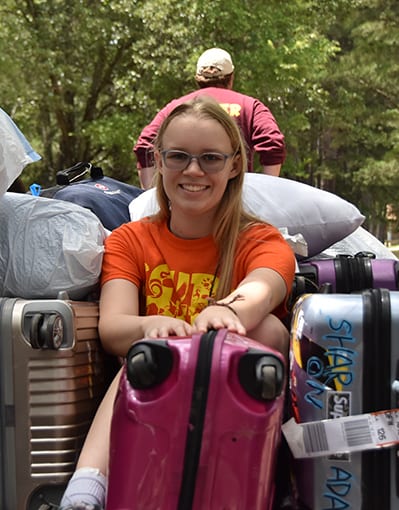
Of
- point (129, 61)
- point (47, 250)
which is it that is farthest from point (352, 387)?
point (129, 61)

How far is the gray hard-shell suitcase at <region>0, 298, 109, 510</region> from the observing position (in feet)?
6.49

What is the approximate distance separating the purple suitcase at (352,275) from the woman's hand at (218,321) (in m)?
0.81

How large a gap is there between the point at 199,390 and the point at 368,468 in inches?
19.3

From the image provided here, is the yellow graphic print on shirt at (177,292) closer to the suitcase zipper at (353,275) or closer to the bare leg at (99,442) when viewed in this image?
the bare leg at (99,442)

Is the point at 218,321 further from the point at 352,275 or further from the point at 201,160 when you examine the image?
the point at 352,275

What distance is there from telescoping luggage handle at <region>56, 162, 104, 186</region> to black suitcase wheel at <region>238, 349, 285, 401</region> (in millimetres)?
2394

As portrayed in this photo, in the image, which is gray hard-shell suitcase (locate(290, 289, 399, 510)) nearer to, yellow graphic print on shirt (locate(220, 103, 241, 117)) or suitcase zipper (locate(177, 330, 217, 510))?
suitcase zipper (locate(177, 330, 217, 510))

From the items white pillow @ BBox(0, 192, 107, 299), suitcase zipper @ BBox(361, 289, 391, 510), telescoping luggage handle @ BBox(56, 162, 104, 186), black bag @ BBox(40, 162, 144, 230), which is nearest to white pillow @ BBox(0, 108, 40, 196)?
white pillow @ BBox(0, 192, 107, 299)

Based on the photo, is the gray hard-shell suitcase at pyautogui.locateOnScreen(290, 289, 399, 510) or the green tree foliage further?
the green tree foliage

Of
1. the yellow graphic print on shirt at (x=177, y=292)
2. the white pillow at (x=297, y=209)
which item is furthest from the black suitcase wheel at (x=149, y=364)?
the white pillow at (x=297, y=209)

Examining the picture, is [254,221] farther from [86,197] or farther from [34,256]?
[86,197]

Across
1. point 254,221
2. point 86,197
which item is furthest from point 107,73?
point 254,221

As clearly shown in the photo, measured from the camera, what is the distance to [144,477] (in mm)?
1577

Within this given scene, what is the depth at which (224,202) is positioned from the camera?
2445 mm
